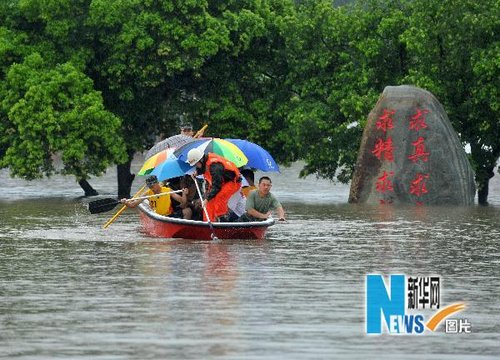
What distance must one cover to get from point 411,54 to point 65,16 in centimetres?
1077

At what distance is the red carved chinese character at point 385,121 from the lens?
146ft

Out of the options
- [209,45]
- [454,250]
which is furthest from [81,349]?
[209,45]

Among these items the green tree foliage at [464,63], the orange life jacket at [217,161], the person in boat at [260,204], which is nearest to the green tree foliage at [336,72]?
the green tree foliage at [464,63]

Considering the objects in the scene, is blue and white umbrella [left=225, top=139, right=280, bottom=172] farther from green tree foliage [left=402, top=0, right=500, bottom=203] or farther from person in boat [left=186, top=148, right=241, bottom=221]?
green tree foliage [left=402, top=0, right=500, bottom=203]

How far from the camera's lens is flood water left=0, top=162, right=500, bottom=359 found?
50.7ft

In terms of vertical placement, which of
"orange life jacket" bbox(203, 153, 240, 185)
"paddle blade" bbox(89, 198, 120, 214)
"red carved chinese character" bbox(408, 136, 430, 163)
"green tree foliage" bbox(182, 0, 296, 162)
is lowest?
"paddle blade" bbox(89, 198, 120, 214)

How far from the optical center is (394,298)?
730 inches

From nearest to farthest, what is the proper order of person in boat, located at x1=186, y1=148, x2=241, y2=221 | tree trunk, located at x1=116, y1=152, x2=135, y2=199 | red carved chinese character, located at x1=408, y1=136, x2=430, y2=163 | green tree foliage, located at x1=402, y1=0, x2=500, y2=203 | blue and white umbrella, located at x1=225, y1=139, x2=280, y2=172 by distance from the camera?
person in boat, located at x1=186, y1=148, x2=241, y2=221 < blue and white umbrella, located at x1=225, y1=139, x2=280, y2=172 < red carved chinese character, located at x1=408, y1=136, x2=430, y2=163 < green tree foliage, located at x1=402, y1=0, x2=500, y2=203 < tree trunk, located at x1=116, y1=152, x2=135, y2=199

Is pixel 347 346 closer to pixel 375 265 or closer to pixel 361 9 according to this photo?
pixel 375 265

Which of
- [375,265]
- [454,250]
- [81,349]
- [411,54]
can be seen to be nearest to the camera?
[81,349]

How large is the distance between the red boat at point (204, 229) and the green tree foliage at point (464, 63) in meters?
17.0

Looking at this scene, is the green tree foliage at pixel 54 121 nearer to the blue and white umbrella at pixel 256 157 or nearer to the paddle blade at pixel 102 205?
the paddle blade at pixel 102 205

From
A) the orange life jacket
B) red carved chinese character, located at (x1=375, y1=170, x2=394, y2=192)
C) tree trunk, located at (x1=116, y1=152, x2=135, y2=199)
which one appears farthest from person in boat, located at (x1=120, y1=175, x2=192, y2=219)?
tree trunk, located at (x1=116, y1=152, x2=135, y2=199)

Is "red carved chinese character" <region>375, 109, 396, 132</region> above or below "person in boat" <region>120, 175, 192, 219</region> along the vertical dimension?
above
